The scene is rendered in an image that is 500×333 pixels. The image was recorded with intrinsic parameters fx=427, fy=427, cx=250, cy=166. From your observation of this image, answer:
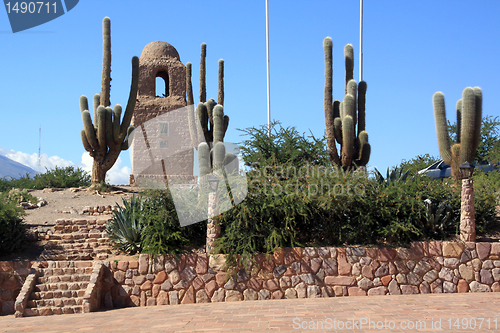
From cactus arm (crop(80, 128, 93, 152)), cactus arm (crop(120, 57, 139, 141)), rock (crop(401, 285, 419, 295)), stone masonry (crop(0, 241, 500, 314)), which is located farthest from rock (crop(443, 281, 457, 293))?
cactus arm (crop(80, 128, 93, 152))

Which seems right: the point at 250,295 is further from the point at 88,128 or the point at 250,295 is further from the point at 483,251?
the point at 88,128

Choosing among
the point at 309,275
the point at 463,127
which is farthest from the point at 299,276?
the point at 463,127

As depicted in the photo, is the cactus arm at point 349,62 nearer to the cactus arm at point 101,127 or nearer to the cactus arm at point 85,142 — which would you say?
the cactus arm at point 101,127

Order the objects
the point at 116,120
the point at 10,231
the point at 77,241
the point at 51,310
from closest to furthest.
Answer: the point at 51,310 < the point at 10,231 < the point at 77,241 < the point at 116,120

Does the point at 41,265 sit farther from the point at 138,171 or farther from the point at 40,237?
the point at 138,171

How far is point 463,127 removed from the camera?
11750 millimetres

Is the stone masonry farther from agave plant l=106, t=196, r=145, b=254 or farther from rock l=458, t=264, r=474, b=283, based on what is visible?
agave plant l=106, t=196, r=145, b=254

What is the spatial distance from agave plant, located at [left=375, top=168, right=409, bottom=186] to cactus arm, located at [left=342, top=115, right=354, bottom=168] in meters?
3.51

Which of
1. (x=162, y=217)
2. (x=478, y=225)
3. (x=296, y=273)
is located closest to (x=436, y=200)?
(x=478, y=225)

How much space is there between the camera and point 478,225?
10.9 m

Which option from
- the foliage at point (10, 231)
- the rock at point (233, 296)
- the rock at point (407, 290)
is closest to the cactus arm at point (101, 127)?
the foliage at point (10, 231)

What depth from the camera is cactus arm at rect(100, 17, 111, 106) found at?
2112cm

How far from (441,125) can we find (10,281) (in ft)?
40.2

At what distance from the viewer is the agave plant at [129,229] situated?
1079cm
